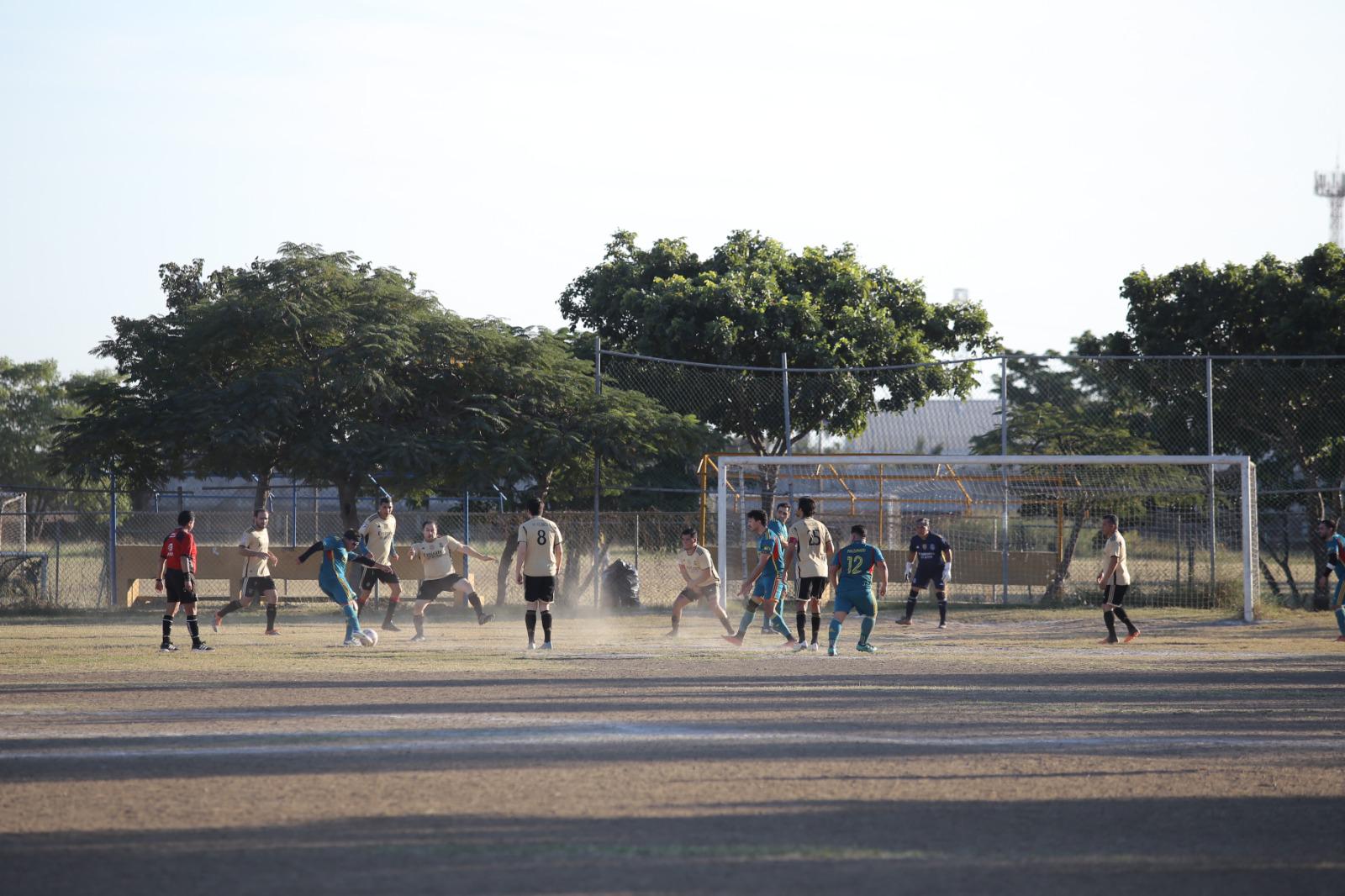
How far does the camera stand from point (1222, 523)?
25719 mm

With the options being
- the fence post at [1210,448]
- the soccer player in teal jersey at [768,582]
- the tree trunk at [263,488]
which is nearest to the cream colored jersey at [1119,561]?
the soccer player in teal jersey at [768,582]

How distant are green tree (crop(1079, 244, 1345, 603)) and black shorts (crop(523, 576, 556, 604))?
11805mm

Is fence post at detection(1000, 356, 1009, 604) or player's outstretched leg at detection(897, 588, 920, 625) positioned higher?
fence post at detection(1000, 356, 1009, 604)

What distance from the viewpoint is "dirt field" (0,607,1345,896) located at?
608 cm

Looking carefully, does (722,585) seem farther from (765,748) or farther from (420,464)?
(765,748)

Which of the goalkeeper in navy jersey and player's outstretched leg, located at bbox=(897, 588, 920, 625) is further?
the goalkeeper in navy jersey

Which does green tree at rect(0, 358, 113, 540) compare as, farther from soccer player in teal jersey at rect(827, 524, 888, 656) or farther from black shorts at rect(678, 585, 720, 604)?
soccer player in teal jersey at rect(827, 524, 888, 656)

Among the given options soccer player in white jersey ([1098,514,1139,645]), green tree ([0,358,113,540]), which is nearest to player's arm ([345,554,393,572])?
soccer player in white jersey ([1098,514,1139,645])

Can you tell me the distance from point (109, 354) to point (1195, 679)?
21006 millimetres

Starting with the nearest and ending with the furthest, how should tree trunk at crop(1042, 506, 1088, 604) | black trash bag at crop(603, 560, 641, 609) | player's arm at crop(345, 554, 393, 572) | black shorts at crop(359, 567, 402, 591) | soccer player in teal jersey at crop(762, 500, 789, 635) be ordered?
soccer player in teal jersey at crop(762, 500, 789, 635)
player's arm at crop(345, 554, 393, 572)
black shorts at crop(359, 567, 402, 591)
black trash bag at crop(603, 560, 641, 609)
tree trunk at crop(1042, 506, 1088, 604)

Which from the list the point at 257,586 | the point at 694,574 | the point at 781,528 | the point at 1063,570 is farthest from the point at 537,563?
the point at 1063,570

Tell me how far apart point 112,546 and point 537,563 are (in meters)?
10.8

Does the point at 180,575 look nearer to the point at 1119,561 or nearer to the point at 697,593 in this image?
the point at 697,593

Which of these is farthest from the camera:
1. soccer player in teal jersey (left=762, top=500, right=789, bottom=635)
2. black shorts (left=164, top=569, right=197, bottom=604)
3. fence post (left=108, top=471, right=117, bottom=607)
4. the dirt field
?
fence post (left=108, top=471, right=117, bottom=607)
